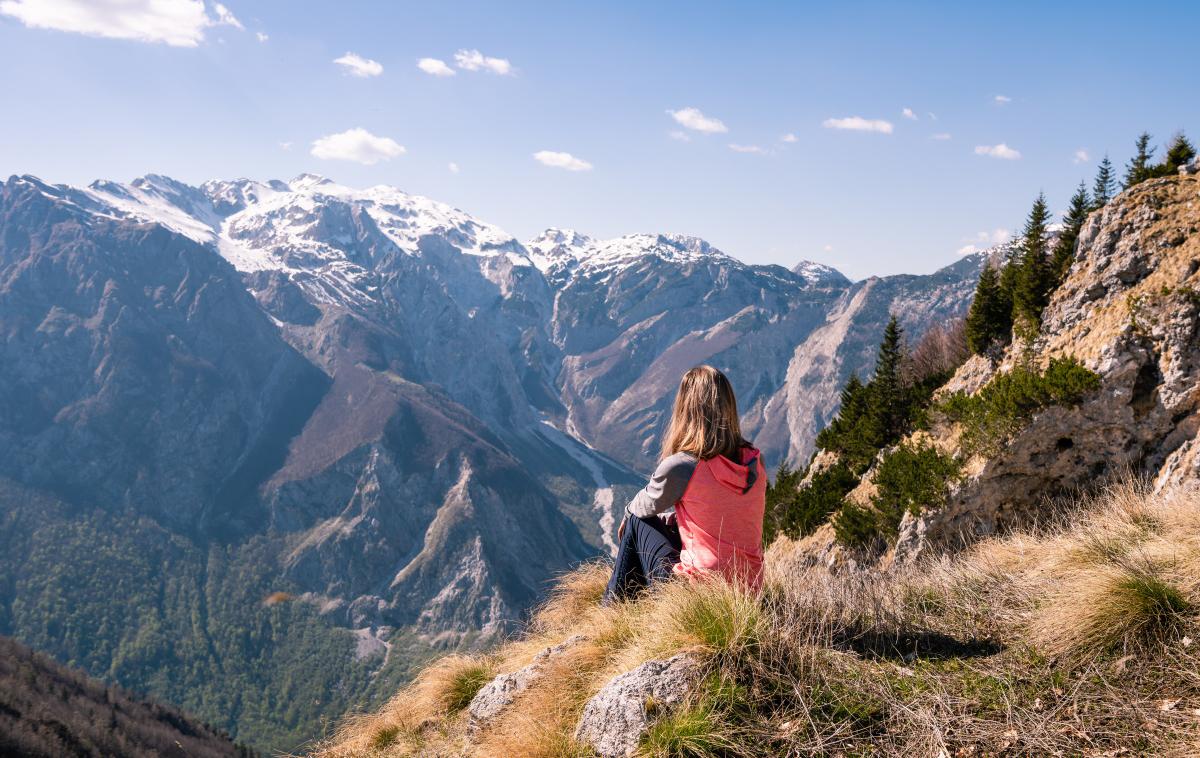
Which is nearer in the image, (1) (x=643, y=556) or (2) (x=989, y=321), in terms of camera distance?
(1) (x=643, y=556)

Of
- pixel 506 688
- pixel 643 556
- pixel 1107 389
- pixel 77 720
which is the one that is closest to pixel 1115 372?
pixel 1107 389

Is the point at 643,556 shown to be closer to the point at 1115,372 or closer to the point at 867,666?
the point at 867,666

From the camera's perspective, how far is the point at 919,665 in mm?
6387

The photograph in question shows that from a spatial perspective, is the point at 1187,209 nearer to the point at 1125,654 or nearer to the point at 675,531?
the point at 1125,654

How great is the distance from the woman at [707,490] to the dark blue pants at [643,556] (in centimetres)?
3

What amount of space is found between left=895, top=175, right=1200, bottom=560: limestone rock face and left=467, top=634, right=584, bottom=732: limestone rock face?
11.2 meters

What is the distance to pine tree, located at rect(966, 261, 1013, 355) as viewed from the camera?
90.8ft

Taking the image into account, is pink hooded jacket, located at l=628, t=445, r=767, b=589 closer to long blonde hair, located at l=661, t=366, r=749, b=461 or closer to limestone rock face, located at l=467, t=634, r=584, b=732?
long blonde hair, located at l=661, t=366, r=749, b=461

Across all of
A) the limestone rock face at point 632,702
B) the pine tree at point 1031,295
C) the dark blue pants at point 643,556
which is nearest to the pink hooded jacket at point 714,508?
the dark blue pants at point 643,556

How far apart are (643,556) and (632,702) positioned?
2.52 m

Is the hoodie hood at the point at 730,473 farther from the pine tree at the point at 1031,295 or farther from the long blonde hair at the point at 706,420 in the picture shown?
the pine tree at the point at 1031,295

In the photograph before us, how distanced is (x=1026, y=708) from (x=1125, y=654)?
1.36 m

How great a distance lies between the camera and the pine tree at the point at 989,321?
90.8ft

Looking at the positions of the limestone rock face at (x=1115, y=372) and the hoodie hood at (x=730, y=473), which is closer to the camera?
the hoodie hood at (x=730, y=473)
